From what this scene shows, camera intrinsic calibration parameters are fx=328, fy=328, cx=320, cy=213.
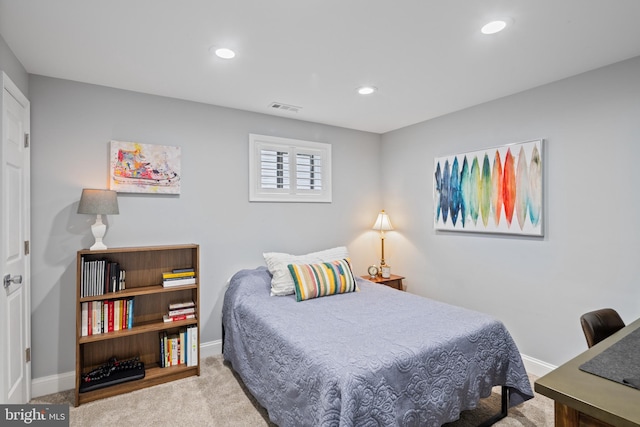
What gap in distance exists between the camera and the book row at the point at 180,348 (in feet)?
9.23

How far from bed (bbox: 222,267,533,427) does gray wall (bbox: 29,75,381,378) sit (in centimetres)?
93

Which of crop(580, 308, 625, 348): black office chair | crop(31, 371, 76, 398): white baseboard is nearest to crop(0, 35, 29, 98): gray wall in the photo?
crop(31, 371, 76, 398): white baseboard

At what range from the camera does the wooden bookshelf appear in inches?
101

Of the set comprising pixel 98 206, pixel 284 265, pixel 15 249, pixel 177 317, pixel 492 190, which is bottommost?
pixel 177 317

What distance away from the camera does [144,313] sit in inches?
114

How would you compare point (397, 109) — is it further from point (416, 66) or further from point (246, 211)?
point (246, 211)

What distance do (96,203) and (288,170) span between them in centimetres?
185

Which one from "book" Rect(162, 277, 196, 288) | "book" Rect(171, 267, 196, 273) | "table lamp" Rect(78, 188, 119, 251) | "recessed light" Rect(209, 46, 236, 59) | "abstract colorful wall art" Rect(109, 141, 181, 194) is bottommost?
"book" Rect(162, 277, 196, 288)

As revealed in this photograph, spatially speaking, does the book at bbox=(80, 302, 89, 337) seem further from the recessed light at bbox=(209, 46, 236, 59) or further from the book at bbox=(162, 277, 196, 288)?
the recessed light at bbox=(209, 46, 236, 59)

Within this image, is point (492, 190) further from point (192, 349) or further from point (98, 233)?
point (98, 233)

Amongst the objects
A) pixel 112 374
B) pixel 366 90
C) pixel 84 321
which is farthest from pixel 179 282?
pixel 366 90

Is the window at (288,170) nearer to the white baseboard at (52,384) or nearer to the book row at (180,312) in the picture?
the book row at (180,312)

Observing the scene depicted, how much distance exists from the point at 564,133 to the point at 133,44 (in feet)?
10.7

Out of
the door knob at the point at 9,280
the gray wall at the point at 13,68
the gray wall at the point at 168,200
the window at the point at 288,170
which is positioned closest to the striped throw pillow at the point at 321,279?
the gray wall at the point at 168,200
